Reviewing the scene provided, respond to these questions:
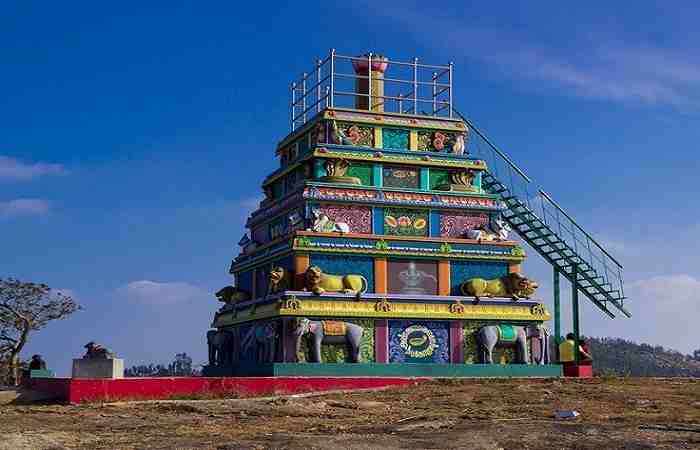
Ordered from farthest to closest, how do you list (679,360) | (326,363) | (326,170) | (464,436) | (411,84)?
(679,360), (411,84), (326,170), (326,363), (464,436)

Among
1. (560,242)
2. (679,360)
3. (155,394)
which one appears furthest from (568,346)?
(679,360)

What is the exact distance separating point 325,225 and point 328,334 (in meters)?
4.35

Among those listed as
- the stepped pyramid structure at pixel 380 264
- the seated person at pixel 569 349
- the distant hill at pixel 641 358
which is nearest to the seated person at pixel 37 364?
the stepped pyramid structure at pixel 380 264

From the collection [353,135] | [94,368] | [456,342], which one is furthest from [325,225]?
[94,368]

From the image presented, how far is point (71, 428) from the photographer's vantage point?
73.0 ft

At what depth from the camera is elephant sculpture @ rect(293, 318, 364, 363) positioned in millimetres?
36875

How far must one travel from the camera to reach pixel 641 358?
14488 cm

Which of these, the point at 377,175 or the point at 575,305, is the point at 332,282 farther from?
the point at 575,305

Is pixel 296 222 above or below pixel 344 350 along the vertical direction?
above

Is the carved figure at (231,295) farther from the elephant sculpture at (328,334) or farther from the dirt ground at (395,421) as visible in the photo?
the dirt ground at (395,421)

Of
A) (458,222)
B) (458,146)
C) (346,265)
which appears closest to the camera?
(346,265)

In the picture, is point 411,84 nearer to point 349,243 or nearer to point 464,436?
point 349,243

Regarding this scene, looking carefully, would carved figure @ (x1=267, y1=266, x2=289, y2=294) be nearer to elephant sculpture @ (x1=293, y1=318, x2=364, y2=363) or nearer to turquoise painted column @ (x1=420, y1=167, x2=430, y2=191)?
elephant sculpture @ (x1=293, y1=318, x2=364, y2=363)

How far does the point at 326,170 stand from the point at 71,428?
66.7 feet
